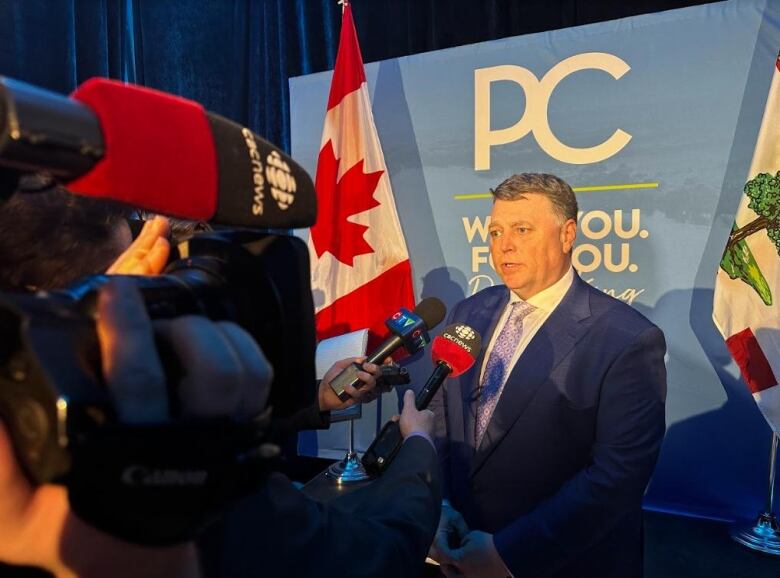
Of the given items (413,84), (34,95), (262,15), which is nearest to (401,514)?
(34,95)

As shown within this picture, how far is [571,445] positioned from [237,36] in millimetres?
3244

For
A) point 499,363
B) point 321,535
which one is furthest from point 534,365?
point 321,535

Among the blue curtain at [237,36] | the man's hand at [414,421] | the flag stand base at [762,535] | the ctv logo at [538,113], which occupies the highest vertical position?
the blue curtain at [237,36]

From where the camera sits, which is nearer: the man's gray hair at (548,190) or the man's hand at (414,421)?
the man's hand at (414,421)

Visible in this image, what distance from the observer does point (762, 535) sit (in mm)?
2229

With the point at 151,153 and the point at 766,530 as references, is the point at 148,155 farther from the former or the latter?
the point at 766,530

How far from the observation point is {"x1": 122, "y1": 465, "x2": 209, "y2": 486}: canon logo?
341 mm

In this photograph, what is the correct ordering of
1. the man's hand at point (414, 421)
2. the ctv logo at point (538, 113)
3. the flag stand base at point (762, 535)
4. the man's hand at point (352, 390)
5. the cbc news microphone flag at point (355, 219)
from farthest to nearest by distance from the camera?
the cbc news microphone flag at point (355, 219), the ctv logo at point (538, 113), the flag stand base at point (762, 535), the man's hand at point (352, 390), the man's hand at point (414, 421)

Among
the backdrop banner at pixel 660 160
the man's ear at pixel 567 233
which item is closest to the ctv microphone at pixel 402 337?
the man's ear at pixel 567 233

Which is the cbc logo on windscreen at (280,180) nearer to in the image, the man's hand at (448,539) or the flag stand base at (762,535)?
the man's hand at (448,539)

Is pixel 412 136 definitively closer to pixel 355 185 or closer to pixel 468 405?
pixel 355 185

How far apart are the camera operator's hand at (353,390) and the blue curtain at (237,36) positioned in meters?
2.32

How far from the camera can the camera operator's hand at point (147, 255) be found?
0.60 m

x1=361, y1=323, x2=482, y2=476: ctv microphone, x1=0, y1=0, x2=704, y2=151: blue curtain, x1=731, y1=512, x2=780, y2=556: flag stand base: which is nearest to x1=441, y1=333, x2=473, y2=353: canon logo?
x1=361, y1=323, x2=482, y2=476: ctv microphone
